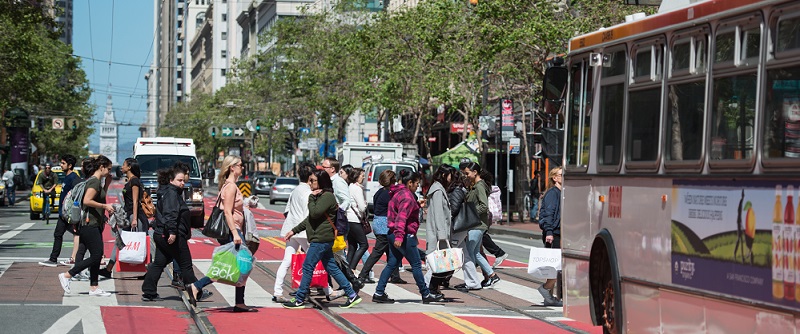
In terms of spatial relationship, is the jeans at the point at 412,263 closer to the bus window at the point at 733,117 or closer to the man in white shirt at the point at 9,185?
the bus window at the point at 733,117

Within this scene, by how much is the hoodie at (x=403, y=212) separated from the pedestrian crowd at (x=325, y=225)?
0.04 ft

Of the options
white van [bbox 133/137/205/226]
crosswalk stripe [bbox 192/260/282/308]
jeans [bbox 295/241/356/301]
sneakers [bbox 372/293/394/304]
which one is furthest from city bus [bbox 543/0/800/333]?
white van [bbox 133/137/205/226]

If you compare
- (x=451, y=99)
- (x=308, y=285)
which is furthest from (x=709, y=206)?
(x=451, y=99)

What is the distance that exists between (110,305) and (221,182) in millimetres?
1882

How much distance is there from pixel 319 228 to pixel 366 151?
34.1m

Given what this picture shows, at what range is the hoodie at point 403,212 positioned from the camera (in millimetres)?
15523

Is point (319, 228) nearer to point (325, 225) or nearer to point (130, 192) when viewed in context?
point (325, 225)

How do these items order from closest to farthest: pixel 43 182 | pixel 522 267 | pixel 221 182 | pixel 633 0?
pixel 221 182 < pixel 522 267 < pixel 633 0 < pixel 43 182

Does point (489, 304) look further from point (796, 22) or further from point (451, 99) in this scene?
point (451, 99)

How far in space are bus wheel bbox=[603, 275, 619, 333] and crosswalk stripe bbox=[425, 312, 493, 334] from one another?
193 centimetres

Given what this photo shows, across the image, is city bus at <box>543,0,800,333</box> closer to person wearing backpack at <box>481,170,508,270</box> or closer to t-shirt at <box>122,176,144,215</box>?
person wearing backpack at <box>481,170,508,270</box>

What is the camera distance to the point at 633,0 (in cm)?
2484

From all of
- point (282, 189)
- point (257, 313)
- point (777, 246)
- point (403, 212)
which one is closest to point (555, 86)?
point (403, 212)

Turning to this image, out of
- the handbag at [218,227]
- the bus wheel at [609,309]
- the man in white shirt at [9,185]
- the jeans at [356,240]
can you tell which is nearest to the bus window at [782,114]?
the bus wheel at [609,309]
